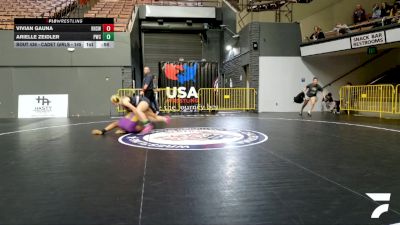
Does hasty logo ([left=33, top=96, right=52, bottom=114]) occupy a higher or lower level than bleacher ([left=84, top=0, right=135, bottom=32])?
lower

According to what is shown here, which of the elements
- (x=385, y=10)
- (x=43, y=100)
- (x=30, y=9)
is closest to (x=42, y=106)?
(x=43, y=100)

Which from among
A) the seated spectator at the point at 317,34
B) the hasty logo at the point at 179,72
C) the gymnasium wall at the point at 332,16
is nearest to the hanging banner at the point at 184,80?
the hasty logo at the point at 179,72

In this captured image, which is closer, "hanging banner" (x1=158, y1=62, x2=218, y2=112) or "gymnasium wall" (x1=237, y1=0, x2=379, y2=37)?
"hanging banner" (x1=158, y1=62, x2=218, y2=112)

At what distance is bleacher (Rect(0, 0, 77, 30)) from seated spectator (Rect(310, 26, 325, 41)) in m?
13.6

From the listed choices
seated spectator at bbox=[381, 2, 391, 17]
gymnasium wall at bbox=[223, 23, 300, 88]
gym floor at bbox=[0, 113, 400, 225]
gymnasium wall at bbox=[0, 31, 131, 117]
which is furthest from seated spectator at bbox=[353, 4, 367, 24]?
gym floor at bbox=[0, 113, 400, 225]

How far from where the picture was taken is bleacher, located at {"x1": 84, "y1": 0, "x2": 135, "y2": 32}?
58.1 feet

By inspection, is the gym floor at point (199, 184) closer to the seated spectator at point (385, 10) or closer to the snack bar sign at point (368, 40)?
the snack bar sign at point (368, 40)

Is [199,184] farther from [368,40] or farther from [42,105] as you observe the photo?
[42,105]

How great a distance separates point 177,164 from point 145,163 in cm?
44

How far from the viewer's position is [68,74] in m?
15.6

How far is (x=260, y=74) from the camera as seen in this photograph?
53.2ft

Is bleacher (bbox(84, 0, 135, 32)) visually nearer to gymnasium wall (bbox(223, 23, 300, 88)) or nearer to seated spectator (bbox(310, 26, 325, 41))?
gymnasium wall (bbox(223, 23, 300, 88))
